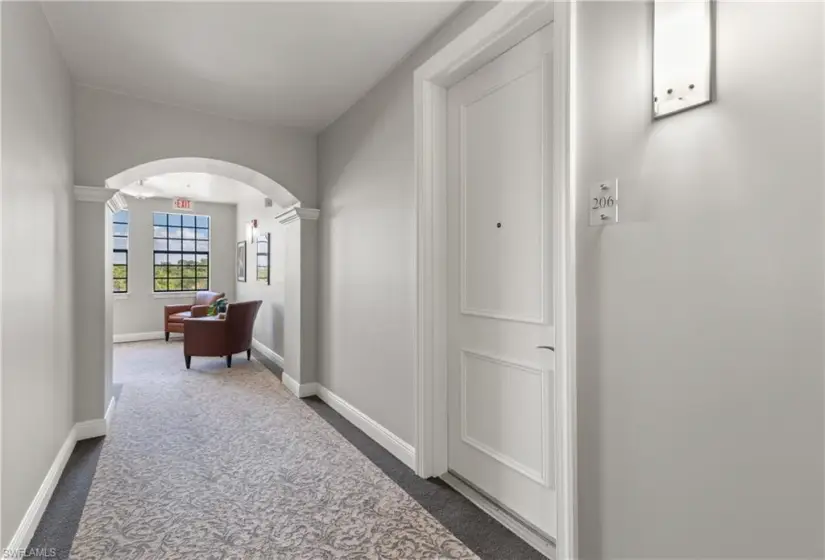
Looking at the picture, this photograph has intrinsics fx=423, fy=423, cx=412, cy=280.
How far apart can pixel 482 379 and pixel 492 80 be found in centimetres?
161

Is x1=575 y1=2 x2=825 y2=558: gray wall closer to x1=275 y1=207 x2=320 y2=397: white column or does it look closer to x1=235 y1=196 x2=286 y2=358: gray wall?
x1=275 y1=207 x2=320 y2=397: white column

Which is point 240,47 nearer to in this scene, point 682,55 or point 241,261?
point 682,55

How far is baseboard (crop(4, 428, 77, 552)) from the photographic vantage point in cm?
183

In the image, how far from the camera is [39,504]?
211 cm

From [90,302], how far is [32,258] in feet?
4.36

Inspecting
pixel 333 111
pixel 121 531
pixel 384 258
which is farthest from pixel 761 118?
pixel 333 111

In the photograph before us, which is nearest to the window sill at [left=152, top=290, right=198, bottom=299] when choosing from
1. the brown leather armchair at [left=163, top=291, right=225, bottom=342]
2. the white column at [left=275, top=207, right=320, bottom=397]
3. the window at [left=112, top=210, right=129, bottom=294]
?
the brown leather armchair at [left=163, top=291, right=225, bottom=342]

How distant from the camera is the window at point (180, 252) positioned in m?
7.95

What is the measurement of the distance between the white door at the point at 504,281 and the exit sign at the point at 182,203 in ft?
23.0

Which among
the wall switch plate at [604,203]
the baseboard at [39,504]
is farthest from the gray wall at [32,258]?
the wall switch plate at [604,203]

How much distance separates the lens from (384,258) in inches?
122

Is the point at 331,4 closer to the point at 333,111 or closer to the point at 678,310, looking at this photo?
the point at 333,111

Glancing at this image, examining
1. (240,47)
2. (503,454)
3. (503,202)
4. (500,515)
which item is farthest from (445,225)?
(240,47)

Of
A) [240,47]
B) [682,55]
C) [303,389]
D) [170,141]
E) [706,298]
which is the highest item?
[240,47]
